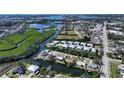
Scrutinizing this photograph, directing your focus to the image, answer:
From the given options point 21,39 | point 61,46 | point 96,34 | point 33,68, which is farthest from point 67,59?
point 21,39

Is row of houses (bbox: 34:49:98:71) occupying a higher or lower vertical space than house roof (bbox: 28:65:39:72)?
higher

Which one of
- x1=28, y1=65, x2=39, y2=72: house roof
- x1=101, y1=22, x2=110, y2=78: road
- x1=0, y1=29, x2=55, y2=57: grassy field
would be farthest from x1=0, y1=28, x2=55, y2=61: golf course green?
x1=101, y1=22, x2=110, y2=78: road

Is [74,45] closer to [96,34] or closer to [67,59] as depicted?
[67,59]

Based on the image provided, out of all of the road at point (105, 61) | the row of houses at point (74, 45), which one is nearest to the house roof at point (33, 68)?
the row of houses at point (74, 45)

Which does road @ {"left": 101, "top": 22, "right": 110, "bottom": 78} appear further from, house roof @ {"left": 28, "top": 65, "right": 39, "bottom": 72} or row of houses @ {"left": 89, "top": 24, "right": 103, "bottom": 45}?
house roof @ {"left": 28, "top": 65, "right": 39, "bottom": 72}

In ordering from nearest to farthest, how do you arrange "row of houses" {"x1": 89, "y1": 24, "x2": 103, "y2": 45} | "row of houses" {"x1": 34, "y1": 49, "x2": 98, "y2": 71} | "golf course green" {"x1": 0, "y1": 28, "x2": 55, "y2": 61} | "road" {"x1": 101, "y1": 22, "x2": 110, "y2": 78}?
"road" {"x1": 101, "y1": 22, "x2": 110, "y2": 78} < "row of houses" {"x1": 34, "y1": 49, "x2": 98, "y2": 71} < "golf course green" {"x1": 0, "y1": 28, "x2": 55, "y2": 61} < "row of houses" {"x1": 89, "y1": 24, "x2": 103, "y2": 45}

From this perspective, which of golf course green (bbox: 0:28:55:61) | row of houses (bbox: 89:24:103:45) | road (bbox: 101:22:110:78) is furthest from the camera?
row of houses (bbox: 89:24:103:45)
